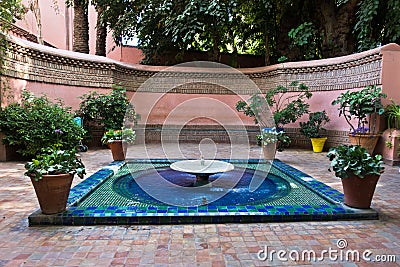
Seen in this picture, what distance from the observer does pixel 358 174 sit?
2367 mm

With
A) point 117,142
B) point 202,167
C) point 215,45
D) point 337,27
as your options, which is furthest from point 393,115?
point 215,45

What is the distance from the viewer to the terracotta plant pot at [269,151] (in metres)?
5.09

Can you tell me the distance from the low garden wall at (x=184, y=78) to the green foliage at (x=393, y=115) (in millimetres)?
251

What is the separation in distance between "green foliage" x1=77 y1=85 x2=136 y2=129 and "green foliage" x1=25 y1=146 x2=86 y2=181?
4.20 metres

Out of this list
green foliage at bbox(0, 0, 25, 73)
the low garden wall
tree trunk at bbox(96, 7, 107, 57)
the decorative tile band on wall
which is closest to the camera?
green foliage at bbox(0, 0, 25, 73)

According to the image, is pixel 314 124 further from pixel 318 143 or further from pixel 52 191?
pixel 52 191

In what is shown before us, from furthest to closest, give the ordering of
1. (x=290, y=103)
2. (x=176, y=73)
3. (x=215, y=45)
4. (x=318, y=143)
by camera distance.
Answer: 1. (x=215, y=45)
2. (x=176, y=73)
3. (x=290, y=103)
4. (x=318, y=143)

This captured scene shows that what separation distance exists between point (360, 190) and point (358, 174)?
0.18 meters

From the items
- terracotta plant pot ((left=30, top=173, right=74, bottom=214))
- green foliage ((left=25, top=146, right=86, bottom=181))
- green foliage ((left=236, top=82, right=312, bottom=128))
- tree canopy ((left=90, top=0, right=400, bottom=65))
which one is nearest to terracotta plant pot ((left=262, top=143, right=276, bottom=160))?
green foliage ((left=236, top=82, right=312, bottom=128))

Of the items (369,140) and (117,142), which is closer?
(117,142)

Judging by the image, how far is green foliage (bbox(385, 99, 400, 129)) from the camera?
4898 mm

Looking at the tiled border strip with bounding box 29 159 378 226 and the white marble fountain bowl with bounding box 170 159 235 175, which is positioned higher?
the white marble fountain bowl with bounding box 170 159 235 175

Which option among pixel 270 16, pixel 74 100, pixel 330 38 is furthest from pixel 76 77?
pixel 330 38

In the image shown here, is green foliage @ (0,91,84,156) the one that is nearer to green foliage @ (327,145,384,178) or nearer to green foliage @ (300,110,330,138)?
green foliage @ (327,145,384,178)
